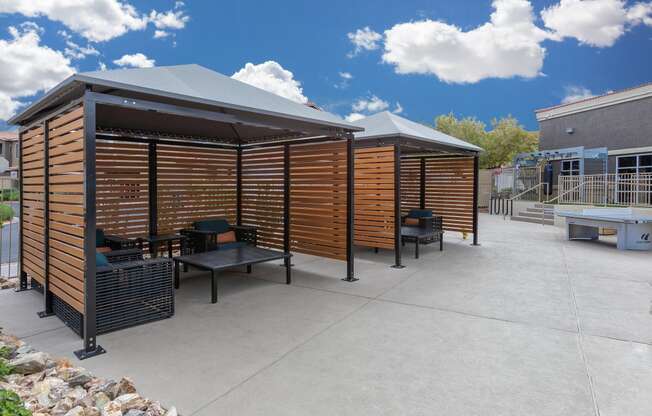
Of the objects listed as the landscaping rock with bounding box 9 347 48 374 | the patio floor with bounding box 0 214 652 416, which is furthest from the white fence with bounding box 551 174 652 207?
the landscaping rock with bounding box 9 347 48 374

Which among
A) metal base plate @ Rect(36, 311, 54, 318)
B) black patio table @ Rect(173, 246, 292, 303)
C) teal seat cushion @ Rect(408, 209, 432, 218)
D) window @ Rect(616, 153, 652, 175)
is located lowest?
metal base plate @ Rect(36, 311, 54, 318)

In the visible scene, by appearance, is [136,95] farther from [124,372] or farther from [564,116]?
[564,116]

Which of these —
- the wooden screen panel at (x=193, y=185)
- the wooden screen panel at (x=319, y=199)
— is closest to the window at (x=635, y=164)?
the wooden screen panel at (x=319, y=199)

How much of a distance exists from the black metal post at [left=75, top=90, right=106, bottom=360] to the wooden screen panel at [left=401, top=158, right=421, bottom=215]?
7813 mm

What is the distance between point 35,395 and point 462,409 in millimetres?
2641

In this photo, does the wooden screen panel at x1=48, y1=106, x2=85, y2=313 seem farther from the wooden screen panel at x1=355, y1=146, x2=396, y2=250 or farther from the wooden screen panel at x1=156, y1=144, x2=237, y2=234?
the wooden screen panel at x1=355, y1=146, x2=396, y2=250

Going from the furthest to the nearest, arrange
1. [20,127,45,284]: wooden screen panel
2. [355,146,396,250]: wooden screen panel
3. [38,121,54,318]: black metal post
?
[355,146,396,250]: wooden screen panel
[20,127,45,284]: wooden screen panel
[38,121,54,318]: black metal post

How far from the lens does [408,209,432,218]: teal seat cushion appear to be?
9344 millimetres

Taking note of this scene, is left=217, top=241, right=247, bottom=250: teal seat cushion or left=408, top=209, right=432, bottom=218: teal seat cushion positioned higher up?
left=408, top=209, right=432, bottom=218: teal seat cushion

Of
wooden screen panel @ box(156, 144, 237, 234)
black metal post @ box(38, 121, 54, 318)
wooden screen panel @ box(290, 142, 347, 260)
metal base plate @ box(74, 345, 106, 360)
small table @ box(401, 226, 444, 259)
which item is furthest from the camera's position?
small table @ box(401, 226, 444, 259)

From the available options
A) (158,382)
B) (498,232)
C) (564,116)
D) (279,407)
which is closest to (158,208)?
(158,382)

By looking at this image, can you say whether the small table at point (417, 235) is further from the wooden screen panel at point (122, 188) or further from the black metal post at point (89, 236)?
the black metal post at point (89, 236)

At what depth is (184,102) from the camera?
3.94 m

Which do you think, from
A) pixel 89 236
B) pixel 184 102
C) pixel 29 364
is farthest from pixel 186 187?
pixel 29 364
